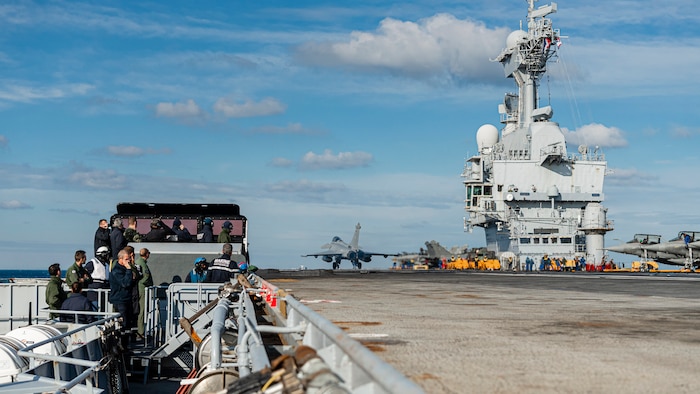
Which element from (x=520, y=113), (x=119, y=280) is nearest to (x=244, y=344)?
(x=119, y=280)

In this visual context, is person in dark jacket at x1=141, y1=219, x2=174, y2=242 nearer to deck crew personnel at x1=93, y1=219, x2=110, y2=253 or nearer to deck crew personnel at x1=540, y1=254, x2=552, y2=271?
deck crew personnel at x1=93, y1=219, x2=110, y2=253

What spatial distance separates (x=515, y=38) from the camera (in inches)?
2955

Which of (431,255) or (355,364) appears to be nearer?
(355,364)

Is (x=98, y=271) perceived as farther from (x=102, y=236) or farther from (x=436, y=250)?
(x=436, y=250)

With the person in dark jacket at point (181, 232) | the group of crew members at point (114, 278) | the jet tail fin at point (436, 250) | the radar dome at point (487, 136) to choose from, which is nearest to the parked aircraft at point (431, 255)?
the jet tail fin at point (436, 250)

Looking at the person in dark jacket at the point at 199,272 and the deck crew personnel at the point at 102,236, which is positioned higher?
the deck crew personnel at the point at 102,236

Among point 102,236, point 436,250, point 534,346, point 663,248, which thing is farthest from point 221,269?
point 436,250

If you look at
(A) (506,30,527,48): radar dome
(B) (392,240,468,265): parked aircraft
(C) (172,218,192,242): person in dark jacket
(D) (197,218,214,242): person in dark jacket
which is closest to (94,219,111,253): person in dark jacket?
(D) (197,218,214,242): person in dark jacket

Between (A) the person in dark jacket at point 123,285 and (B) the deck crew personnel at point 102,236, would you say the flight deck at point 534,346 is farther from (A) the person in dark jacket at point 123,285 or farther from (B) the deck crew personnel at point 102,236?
(B) the deck crew personnel at point 102,236

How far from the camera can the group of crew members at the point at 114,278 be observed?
1514 centimetres

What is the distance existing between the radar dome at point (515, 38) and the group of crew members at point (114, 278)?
192ft

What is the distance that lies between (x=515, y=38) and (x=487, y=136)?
10179 mm

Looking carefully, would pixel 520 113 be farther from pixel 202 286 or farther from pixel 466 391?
pixel 466 391

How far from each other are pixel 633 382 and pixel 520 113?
70.3 m
